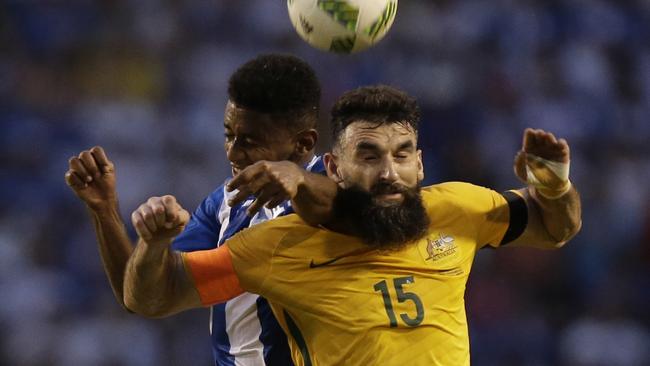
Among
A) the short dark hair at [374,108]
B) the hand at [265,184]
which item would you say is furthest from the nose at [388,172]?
the hand at [265,184]

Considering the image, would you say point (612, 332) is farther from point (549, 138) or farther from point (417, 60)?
point (549, 138)

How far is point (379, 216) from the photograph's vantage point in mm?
3531

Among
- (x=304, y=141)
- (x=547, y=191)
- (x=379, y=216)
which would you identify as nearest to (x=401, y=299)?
(x=379, y=216)

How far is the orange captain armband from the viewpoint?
3516mm

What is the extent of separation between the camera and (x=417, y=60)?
27.8 feet

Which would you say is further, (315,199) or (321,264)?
(321,264)

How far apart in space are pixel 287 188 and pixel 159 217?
375 millimetres

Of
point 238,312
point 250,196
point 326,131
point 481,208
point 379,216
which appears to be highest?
point 250,196

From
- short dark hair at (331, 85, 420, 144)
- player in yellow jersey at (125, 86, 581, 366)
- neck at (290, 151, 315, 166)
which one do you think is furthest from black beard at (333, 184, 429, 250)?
neck at (290, 151, 315, 166)

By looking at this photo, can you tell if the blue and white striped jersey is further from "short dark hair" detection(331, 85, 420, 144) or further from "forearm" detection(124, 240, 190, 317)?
"forearm" detection(124, 240, 190, 317)

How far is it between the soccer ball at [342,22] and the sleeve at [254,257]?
79cm

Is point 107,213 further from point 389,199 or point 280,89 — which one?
point 389,199

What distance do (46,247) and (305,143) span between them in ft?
12.0

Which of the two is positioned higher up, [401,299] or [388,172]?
[388,172]
